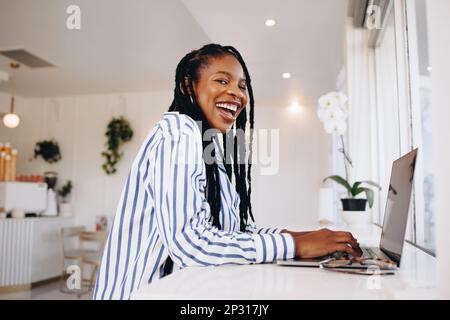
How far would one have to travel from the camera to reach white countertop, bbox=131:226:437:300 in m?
0.50

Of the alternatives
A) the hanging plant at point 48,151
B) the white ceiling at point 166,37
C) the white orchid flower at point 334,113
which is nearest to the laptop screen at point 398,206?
the white orchid flower at point 334,113

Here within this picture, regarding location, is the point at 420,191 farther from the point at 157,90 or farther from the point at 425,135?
the point at 157,90

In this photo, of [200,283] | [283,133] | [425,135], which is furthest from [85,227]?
[200,283]

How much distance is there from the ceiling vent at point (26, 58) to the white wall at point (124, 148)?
1098 mm

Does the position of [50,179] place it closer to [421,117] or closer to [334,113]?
[334,113]

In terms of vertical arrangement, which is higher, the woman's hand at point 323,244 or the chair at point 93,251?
the woman's hand at point 323,244

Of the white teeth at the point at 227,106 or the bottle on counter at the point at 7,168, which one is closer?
the white teeth at the point at 227,106

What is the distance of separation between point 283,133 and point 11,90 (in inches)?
118

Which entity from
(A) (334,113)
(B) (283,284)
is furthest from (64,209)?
(B) (283,284)

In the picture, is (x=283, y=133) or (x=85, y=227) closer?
(x=85, y=227)

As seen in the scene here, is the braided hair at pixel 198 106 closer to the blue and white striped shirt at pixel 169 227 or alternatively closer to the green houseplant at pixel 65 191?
the blue and white striped shirt at pixel 169 227

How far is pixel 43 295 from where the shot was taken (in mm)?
3361

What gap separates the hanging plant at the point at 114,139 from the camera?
14.0ft

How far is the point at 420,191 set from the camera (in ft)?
4.39
